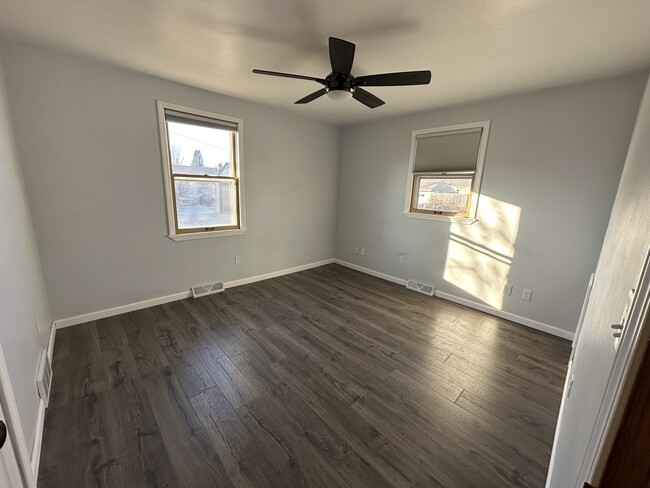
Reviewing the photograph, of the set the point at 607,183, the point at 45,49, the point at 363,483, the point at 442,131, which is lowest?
the point at 363,483

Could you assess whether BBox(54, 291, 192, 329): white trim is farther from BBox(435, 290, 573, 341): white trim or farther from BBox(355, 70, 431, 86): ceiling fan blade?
BBox(435, 290, 573, 341): white trim

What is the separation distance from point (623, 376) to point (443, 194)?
11.3 ft

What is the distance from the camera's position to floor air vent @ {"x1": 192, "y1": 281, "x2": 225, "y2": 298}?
3361mm

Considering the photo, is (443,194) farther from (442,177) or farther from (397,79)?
(397,79)

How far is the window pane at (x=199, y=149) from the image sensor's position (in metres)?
3.01

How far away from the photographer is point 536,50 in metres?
1.96

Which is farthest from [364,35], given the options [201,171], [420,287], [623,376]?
[420,287]

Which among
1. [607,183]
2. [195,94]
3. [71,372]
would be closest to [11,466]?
[71,372]

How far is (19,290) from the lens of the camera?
1585 mm

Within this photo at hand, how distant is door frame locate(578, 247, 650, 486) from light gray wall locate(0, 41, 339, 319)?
352 cm

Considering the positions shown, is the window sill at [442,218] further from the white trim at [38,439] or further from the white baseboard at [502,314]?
the white trim at [38,439]

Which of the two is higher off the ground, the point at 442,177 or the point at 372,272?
the point at 442,177

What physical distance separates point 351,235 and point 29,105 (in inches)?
159

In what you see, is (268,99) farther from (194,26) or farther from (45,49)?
(45,49)
